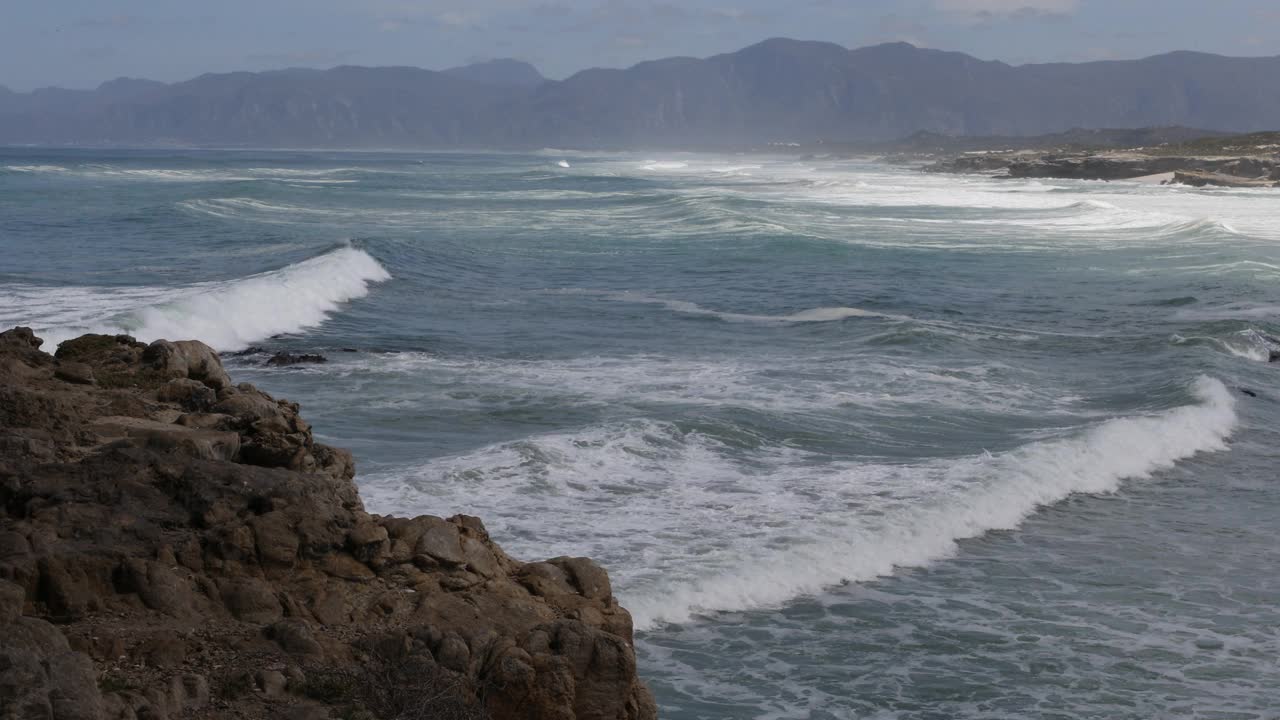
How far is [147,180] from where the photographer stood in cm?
7381

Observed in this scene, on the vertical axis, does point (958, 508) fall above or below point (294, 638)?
below

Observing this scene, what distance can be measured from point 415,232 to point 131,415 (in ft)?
104

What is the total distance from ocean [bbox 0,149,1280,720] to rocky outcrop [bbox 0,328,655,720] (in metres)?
1.43

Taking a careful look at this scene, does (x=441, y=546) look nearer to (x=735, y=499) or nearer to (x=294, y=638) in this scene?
(x=294, y=638)

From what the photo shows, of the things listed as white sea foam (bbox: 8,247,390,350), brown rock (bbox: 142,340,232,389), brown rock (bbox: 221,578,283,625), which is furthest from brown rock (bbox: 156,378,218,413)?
white sea foam (bbox: 8,247,390,350)

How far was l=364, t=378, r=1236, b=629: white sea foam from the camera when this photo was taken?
9031mm

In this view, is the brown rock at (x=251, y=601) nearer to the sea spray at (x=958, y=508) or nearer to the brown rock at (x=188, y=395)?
the brown rock at (x=188, y=395)

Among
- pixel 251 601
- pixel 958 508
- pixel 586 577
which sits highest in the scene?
pixel 251 601

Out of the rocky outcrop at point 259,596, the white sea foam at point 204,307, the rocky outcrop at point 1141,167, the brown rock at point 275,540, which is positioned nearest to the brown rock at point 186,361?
the rocky outcrop at point 259,596

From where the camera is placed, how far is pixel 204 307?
63.7ft

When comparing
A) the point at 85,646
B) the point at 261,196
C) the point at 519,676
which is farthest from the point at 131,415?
the point at 261,196

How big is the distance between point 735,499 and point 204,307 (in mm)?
11182

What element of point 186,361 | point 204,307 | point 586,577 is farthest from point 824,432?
point 204,307

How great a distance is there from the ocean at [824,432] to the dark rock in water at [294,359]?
0.22 m
